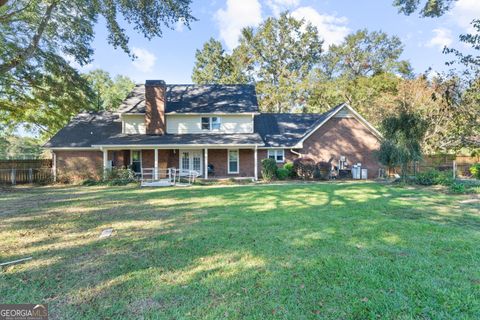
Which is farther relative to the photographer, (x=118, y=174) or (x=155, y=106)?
(x=155, y=106)

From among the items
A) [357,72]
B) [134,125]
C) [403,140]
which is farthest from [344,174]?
[357,72]

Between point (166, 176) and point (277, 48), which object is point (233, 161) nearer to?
point (166, 176)

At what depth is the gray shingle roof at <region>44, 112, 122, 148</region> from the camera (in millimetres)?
19641

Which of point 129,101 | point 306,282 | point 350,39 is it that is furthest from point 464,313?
point 350,39

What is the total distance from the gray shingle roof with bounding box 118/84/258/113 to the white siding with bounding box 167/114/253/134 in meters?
0.48

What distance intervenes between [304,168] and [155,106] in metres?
11.9

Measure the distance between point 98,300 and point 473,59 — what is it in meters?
19.2

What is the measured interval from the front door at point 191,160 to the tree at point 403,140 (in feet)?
39.8

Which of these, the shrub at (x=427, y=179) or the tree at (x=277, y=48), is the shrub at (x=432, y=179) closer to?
the shrub at (x=427, y=179)

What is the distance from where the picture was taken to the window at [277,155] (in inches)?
803

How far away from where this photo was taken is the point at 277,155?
67.2 feet

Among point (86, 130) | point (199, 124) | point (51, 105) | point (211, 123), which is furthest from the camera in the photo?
point (51, 105)

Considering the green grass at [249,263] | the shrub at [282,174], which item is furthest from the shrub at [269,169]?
the green grass at [249,263]

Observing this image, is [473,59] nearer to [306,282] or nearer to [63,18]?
[306,282]
